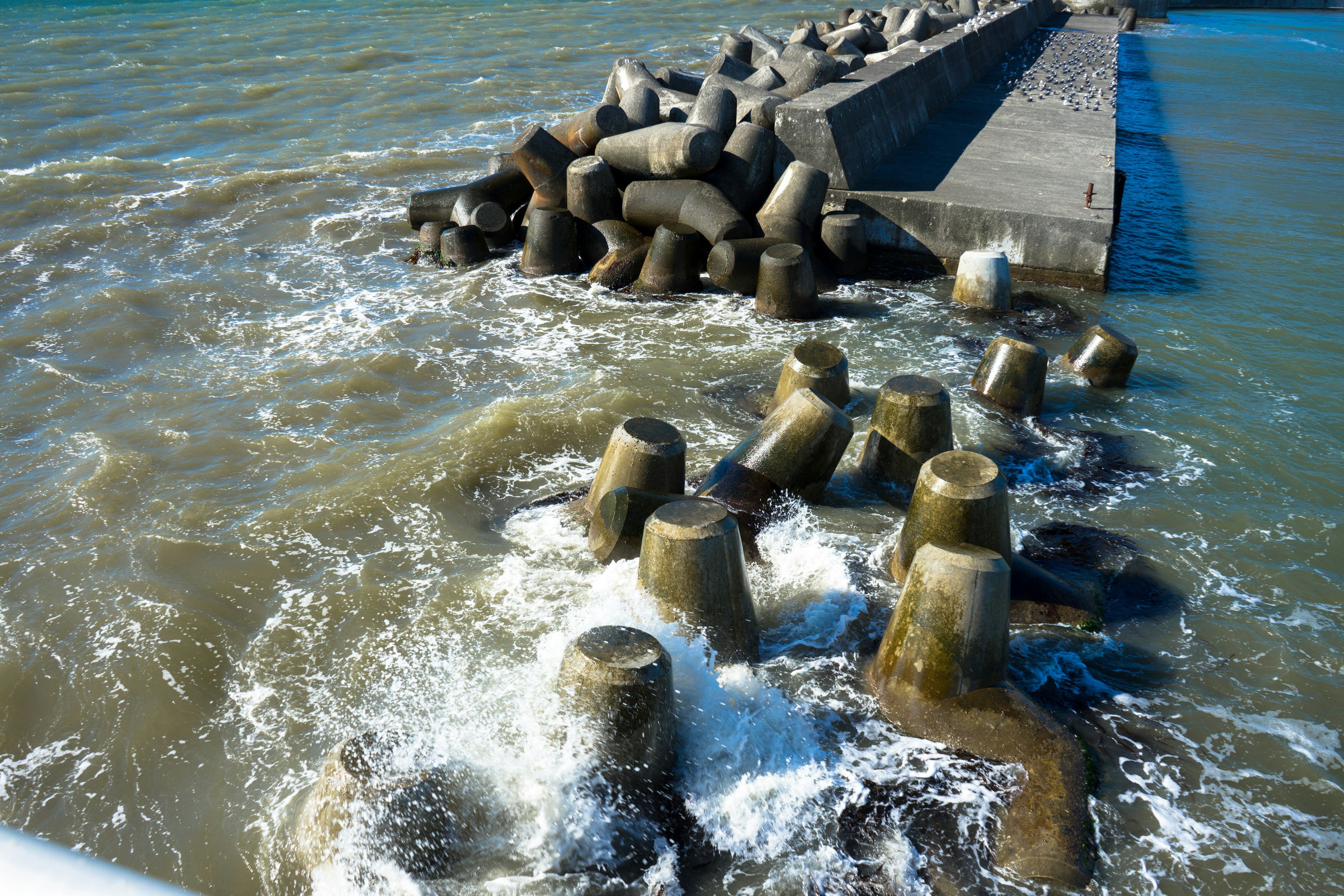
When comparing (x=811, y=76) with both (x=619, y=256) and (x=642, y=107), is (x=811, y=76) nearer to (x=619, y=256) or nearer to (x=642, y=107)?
(x=642, y=107)

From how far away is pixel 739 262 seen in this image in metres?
10.0

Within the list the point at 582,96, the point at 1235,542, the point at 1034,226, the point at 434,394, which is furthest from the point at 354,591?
the point at 582,96

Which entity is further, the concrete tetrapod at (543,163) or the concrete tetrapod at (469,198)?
the concrete tetrapod at (469,198)

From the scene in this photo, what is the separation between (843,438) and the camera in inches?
244

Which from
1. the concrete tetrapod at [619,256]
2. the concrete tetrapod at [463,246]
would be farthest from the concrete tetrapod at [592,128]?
the concrete tetrapod at [463,246]

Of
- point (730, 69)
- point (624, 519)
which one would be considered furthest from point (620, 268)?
point (730, 69)

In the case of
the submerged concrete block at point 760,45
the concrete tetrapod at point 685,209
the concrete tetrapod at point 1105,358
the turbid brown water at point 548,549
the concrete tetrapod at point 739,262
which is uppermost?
the submerged concrete block at point 760,45

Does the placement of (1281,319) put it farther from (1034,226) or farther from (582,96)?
(582,96)

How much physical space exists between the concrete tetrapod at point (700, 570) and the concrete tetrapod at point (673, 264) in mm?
5821

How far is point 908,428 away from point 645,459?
194 cm

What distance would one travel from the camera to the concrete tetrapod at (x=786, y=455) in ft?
20.0

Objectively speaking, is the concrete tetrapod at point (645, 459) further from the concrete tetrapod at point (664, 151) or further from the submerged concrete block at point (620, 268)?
the concrete tetrapod at point (664, 151)

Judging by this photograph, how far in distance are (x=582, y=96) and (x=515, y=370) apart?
1439 centimetres

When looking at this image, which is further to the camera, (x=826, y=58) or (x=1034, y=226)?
(x=826, y=58)
